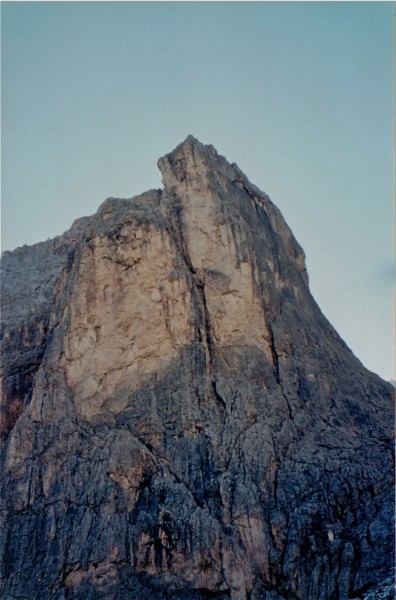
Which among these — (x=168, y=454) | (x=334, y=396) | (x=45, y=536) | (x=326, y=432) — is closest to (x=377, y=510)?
(x=326, y=432)

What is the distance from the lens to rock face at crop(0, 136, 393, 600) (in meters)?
29.1

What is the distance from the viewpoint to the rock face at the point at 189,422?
2914 centimetres

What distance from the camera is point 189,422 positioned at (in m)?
34.7

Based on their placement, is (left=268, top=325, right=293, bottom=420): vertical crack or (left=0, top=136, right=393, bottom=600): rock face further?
(left=268, top=325, right=293, bottom=420): vertical crack

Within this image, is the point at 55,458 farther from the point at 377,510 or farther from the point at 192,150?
the point at 192,150

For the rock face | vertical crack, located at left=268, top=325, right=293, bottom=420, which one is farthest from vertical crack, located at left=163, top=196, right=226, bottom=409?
vertical crack, located at left=268, top=325, right=293, bottom=420

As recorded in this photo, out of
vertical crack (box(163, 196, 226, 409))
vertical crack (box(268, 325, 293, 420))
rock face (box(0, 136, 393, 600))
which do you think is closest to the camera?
rock face (box(0, 136, 393, 600))

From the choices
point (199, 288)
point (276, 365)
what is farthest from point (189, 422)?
point (199, 288)

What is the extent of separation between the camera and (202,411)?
3519 cm

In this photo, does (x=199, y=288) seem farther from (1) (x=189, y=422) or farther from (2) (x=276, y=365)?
(1) (x=189, y=422)

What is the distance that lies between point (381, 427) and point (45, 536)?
→ 21527 mm

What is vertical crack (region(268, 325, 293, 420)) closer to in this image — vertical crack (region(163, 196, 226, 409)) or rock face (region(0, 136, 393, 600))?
rock face (region(0, 136, 393, 600))

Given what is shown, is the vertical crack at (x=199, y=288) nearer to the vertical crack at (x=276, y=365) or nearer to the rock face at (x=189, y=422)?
the rock face at (x=189, y=422)

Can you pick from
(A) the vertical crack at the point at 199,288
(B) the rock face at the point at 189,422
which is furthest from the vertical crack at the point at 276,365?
(A) the vertical crack at the point at 199,288
